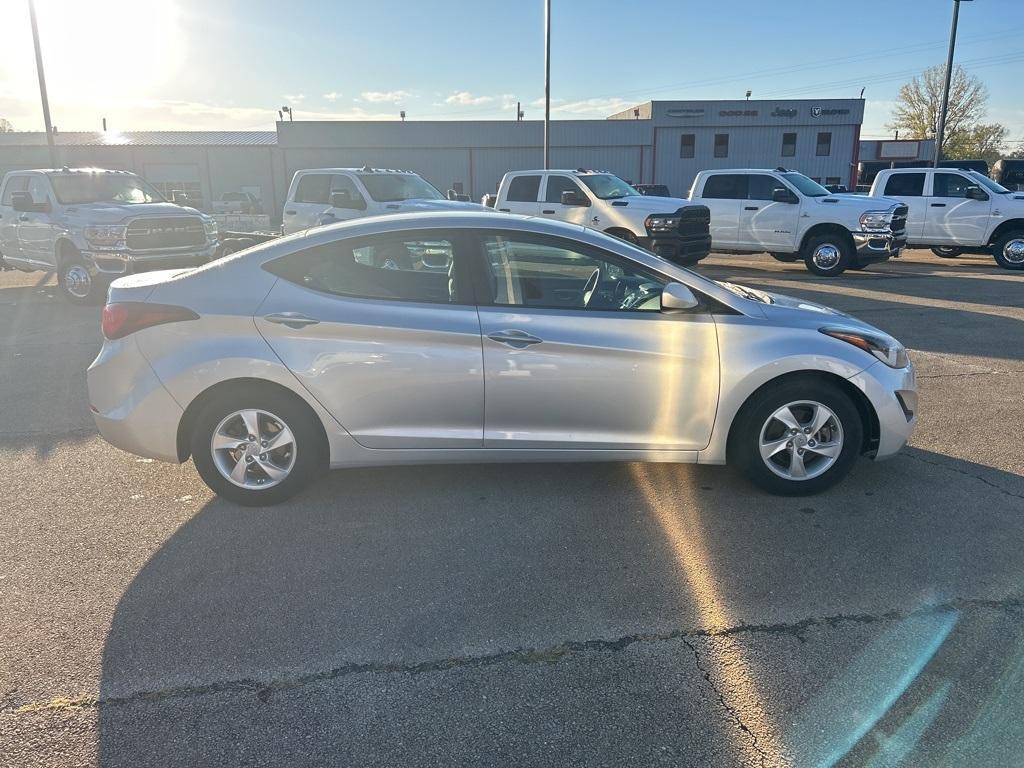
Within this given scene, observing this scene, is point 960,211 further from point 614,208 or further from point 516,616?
point 516,616

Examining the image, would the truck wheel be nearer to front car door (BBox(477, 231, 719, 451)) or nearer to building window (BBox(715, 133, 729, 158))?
front car door (BBox(477, 231, 719, 451))

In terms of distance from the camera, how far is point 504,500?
170 inches

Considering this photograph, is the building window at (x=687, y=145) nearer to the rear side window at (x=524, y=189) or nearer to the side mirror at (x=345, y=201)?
the rear side window at (x=524, y=189)

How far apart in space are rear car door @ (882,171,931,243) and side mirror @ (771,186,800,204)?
3.11 metres

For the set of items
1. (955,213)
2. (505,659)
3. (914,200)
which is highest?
(914,200)

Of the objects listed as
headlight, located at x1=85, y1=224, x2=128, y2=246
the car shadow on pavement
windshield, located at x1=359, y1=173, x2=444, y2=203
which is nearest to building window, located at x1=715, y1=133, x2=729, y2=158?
windshield, located at x1=359, y1=173, x2=444, y2=203

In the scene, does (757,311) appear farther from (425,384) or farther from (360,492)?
(360,492)

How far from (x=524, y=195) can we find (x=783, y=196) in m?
5.19

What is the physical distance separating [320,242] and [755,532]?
2.89 metres

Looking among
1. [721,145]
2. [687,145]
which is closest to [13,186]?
[687,145]

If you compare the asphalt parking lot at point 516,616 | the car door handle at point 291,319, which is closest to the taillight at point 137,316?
the car door handle at point 291,319

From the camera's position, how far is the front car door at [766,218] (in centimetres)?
1473

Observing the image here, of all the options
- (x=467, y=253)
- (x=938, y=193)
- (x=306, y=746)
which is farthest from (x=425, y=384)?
(x=938, y=193)

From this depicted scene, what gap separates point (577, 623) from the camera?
3.09 meters
